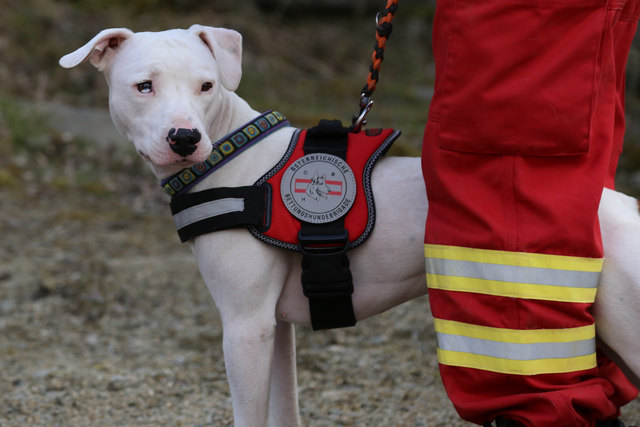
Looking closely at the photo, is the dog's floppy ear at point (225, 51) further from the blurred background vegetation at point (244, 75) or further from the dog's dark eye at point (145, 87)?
the blurred background vegetation at point (244, 75)

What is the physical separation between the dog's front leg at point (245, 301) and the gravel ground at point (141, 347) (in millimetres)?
975

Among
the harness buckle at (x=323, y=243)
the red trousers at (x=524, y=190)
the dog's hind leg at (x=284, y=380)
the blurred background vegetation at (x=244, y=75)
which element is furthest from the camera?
the blurred background vegetation at (x=244, y=75)

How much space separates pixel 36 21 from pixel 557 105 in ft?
27.3

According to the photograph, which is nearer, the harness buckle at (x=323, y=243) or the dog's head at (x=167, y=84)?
the dog's head at (x=167, y=84)

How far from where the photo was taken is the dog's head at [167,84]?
2148 mm

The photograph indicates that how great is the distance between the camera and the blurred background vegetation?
23.0 ft

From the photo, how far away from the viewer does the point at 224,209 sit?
7.48 ft

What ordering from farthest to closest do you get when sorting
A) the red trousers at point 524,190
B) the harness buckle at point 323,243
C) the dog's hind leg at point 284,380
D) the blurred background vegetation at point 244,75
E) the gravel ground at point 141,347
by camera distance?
the blurred background vegetation at point 244,75 < the gravel ground at point 141,347 < the dog's hind leg at point 284,380 < the harness buckle at point 323,243 < the red trousers at point 524,190

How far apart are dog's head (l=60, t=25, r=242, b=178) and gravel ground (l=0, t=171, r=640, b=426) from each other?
1492 millimetres

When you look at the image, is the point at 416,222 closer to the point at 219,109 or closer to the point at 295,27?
the point at 219,109

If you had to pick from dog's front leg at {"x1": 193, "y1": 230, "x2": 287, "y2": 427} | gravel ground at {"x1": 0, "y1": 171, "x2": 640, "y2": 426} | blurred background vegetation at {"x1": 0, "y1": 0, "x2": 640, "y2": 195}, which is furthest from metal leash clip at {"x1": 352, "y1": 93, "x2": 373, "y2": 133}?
blurred background vegetation at {"x1": 0, "y1": 0, "x2": 640, "y2": 195}

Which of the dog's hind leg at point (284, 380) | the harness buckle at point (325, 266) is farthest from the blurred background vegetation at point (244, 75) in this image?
the harness buckle at point (325, 266)

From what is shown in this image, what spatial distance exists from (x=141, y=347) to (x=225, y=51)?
224cm

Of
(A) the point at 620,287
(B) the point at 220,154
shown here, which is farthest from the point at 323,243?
(A) the point at 620,287
